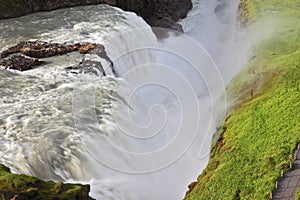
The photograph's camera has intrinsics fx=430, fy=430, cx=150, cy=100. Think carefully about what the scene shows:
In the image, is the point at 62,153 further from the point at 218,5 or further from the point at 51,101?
the point at 218,5

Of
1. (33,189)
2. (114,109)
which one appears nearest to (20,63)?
(114,109)

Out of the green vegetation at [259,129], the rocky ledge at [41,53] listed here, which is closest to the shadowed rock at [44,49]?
the rocky ledge at [41,53]

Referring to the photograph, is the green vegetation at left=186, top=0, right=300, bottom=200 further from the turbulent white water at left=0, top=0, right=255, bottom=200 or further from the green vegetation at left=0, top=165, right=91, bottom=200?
the green vegetation at left=0, top=165, right=91, bottom=200

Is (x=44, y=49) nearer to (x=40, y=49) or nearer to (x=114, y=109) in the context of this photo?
(x=40, y=49)

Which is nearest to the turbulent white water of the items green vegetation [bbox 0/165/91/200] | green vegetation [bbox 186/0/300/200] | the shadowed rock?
the shadowed rock

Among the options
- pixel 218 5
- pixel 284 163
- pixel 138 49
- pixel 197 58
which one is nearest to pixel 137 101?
pixel 138 49

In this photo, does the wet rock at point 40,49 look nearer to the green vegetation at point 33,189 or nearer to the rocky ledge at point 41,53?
the rocky ledge at point 41,53
